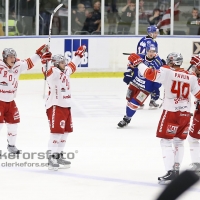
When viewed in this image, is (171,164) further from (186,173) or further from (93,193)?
(186,173)

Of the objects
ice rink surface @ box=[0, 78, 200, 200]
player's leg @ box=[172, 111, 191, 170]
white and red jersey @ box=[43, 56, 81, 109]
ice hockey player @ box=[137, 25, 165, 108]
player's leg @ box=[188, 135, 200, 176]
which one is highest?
ice hockey player @ box=[137, 25, 165, 108]

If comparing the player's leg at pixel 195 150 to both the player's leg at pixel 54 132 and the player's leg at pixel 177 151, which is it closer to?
the player's leg at pixel 177 151

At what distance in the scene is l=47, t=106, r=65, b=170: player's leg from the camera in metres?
4.47

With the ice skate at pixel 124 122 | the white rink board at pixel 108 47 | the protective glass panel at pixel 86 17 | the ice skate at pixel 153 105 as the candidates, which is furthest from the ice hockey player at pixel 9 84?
the protective glass panel at pixel 86 17

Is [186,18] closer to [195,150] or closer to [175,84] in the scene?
[195,150]

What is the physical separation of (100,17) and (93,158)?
6.62m

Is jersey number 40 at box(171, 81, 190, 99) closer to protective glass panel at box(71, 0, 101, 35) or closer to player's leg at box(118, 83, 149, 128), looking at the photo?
player's leg at box(118, 83, 149, 128)

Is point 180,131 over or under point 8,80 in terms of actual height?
under

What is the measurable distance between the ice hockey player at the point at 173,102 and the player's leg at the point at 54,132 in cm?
77

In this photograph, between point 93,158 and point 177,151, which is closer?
point 177,151

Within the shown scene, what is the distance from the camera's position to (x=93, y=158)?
5.21 metres

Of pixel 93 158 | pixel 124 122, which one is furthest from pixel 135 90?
pixel 93 158

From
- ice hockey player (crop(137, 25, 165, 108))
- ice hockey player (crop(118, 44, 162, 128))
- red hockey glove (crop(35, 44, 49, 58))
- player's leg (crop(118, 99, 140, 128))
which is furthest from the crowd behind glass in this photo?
red hockey glove (crop(35, 44, 49, 58))

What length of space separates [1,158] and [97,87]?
5036 mm
